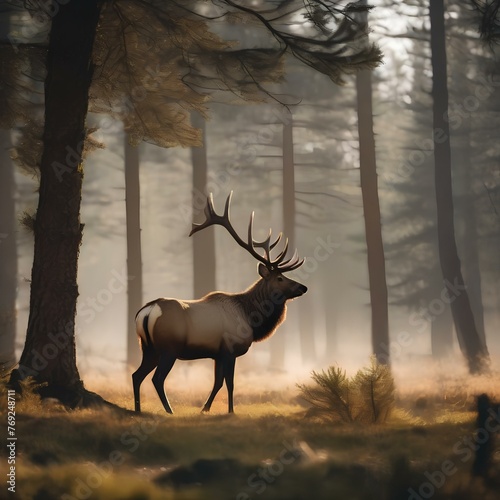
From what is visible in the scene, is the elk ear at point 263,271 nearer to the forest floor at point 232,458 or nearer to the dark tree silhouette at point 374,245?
the forest floor at point 232,458

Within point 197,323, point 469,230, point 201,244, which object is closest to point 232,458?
point 197,323

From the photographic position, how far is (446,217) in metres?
18.9

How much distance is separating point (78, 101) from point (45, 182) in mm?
1247

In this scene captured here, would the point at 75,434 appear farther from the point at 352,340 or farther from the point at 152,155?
the point at 352,340

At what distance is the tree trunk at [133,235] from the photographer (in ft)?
65.1

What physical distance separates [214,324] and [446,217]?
36.8ft

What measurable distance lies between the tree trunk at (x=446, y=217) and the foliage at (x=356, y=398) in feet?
30.6

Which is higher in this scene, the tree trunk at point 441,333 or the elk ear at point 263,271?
the elk ear at point 263,271

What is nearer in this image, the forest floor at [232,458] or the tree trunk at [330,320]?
the forest floor at [232,458]

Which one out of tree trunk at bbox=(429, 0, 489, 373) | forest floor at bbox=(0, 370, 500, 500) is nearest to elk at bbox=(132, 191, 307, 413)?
forest floor at bbox=(0, 370, 500, 500)

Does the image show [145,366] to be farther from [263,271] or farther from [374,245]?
[374,245]

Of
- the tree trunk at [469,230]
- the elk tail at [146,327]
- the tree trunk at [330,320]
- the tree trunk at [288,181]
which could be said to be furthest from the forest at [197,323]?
the tree trunk at [330,320]

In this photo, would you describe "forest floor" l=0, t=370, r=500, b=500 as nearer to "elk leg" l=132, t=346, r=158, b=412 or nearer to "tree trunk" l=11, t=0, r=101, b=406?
"elk leg" l=132, t=346, r=158, b=412

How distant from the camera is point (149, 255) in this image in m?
53.5
